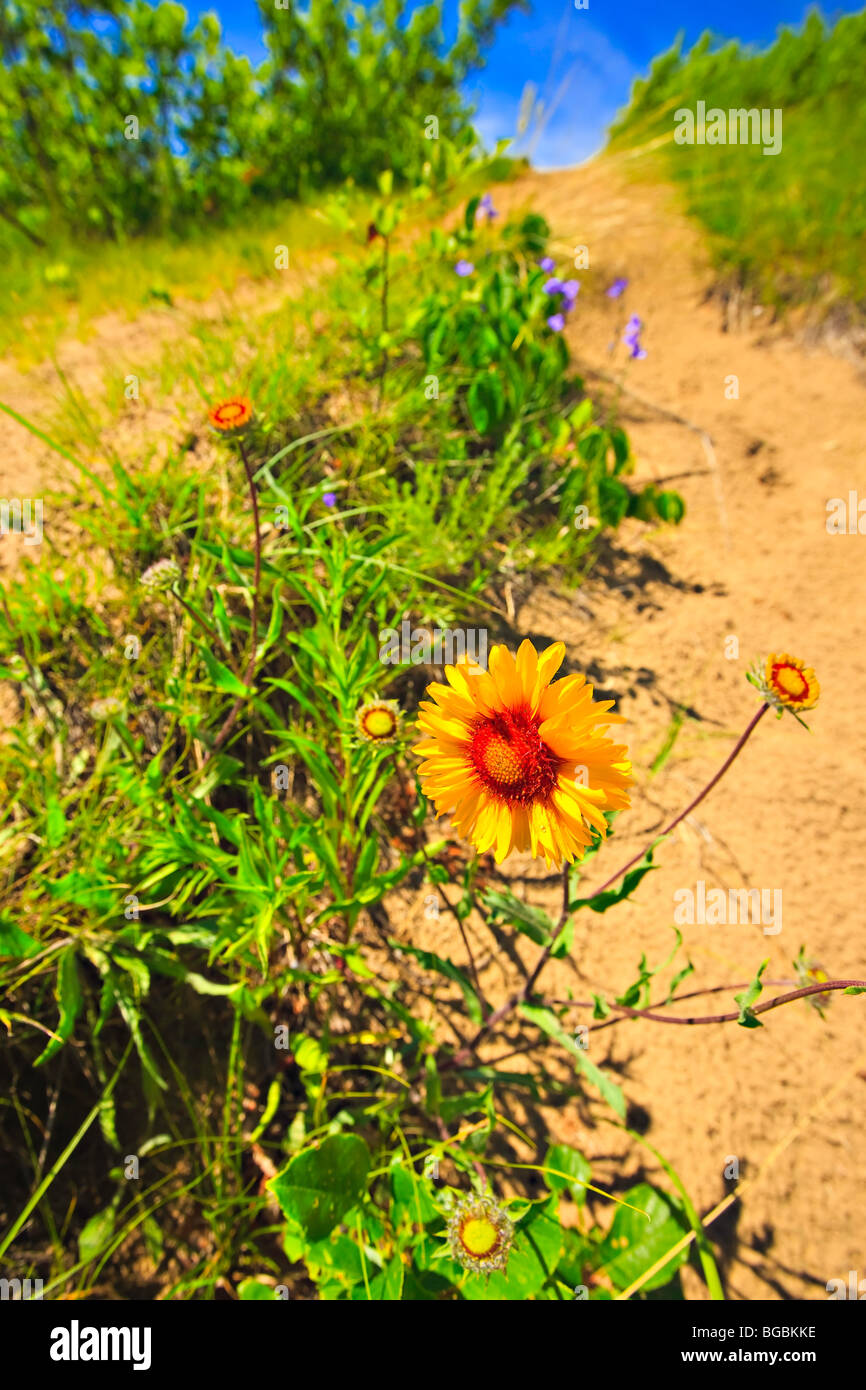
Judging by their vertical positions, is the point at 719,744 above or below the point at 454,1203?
above

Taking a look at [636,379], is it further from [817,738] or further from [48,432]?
[48,432]

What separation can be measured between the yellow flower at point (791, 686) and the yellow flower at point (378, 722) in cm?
68

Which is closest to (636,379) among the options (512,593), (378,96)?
(512,593)

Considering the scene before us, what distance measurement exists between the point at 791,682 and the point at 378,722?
0.74m

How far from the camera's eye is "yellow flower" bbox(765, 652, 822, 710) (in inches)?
42.4

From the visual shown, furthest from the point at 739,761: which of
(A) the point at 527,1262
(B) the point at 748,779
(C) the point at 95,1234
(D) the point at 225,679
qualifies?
(C) the point at 95,1234

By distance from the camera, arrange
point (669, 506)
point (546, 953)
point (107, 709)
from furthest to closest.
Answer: point (669, 506), point (107, 709), point (546, 953)

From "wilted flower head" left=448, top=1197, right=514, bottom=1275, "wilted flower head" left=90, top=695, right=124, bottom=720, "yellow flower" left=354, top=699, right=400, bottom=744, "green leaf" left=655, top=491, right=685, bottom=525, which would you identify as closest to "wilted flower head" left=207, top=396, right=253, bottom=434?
"yellow flower" left=354, top=699, right=400, bottom=744

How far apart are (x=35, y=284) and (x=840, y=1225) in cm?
536

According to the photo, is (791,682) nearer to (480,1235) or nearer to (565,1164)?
(480,1235)

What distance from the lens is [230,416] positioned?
122cm

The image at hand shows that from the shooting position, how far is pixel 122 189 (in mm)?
4574

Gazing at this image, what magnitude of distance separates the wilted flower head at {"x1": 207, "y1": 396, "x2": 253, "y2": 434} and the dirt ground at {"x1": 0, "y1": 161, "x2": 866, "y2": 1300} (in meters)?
1.08
